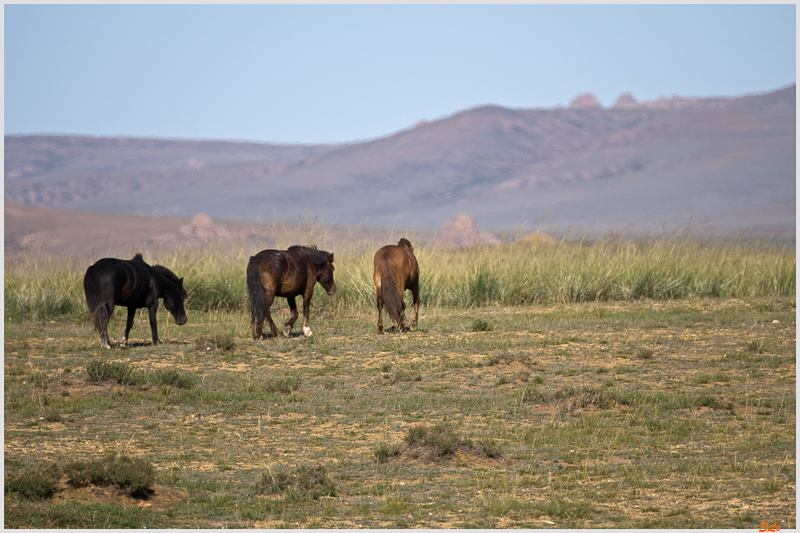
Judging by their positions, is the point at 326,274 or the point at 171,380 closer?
the point at 171,380

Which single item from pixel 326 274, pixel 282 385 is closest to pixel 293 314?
pixel 326 274

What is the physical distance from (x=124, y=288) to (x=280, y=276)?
7.27ft

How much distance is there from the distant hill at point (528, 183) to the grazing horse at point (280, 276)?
105257 mm

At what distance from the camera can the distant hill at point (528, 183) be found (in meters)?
133

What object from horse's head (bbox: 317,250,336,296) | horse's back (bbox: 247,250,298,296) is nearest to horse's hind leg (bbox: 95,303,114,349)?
horse's back (bbox: 247,250,298,296)

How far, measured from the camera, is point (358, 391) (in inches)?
406

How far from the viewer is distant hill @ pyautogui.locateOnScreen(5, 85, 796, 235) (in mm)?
133125

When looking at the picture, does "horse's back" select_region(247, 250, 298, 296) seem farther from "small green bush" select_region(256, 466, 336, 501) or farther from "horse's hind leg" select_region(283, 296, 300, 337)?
"small green bush" select_region(256, 466, 336, 501)

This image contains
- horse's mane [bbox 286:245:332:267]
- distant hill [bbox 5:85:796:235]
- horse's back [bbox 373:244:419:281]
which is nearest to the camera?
horse's back [bbox 373:244:419:281]

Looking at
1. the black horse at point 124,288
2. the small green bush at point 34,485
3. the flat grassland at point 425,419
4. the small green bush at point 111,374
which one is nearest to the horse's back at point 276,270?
the flat grassland at point 425,419

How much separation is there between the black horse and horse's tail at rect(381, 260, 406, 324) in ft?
9.80

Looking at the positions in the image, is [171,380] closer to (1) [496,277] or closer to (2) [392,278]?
(2) [392,278]

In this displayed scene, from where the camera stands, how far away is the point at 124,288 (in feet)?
40.8

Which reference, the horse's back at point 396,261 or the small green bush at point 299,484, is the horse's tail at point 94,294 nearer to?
the horse's back at point 396,261
